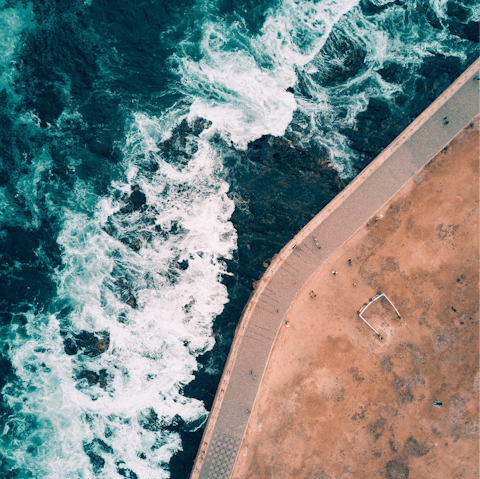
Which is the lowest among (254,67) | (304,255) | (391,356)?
(391,356)

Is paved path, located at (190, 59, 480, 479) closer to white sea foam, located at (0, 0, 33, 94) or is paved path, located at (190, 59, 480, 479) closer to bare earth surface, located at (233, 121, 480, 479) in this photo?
bare earth surface, located at (233, 121, 480, 479)

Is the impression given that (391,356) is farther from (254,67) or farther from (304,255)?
(254,67)

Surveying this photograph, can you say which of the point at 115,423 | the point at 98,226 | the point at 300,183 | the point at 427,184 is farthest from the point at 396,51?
the point at 115,423

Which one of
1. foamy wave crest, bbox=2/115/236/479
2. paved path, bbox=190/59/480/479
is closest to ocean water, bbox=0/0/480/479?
foamy wave crest, bbox=2/115/236/479

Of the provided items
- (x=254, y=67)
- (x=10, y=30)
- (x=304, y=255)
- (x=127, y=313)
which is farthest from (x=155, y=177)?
(x=10, y=30)

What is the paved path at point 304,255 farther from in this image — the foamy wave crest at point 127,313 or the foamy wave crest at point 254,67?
the foamy wave crest at point 254,67

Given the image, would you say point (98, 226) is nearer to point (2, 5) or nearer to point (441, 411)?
point (2, 5)

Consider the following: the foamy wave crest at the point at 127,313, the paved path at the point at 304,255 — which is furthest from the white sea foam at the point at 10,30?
the paved path at the point at 304,255
